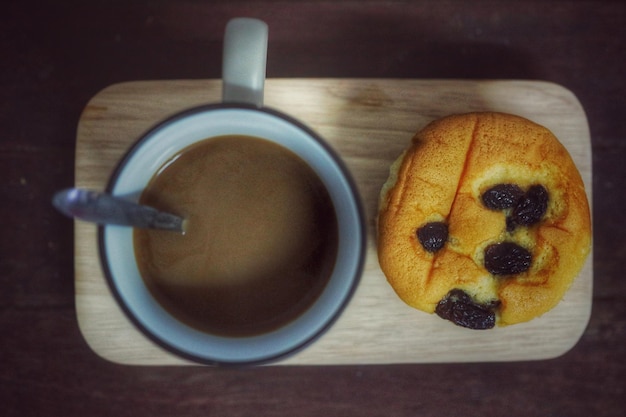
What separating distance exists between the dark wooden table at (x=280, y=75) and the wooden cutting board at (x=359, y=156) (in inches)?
4.2

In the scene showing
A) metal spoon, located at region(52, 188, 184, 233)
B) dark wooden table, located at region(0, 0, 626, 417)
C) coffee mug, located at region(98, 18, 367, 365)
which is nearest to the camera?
metal spoon, located at region(52, 188, 184, 233)

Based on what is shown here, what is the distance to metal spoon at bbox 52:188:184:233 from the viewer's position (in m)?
0.71

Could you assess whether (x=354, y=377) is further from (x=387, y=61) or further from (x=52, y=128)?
(x=52, y=128)

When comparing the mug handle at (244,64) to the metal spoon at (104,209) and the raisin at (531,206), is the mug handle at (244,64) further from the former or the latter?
the raisin at (531,206)

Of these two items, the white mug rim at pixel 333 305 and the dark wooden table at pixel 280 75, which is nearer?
the white mug rim at pixel 333 305

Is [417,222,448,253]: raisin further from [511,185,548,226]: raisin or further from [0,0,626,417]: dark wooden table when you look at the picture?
[0,0,626,417]: dark wooden table

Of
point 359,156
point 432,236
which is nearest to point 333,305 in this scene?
point 432,236

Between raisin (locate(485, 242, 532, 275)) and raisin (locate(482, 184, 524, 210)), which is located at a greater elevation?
raisin (locate(482, 184, 524, 210))

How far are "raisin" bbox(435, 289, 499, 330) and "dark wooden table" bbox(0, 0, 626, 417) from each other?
0.75ft

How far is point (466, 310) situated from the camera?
2.97 feet

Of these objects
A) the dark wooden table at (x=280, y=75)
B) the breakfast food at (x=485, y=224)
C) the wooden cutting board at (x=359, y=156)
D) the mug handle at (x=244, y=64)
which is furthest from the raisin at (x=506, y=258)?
the mug handle at (x=244, y=64)

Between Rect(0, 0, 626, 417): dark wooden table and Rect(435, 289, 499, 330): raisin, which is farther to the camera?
Rect(0, 0, 626, 417): dark wooden table

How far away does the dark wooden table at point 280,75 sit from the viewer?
1.10 m

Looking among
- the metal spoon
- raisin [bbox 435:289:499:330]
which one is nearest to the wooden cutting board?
raisin [bbox 435:289:499:330]
